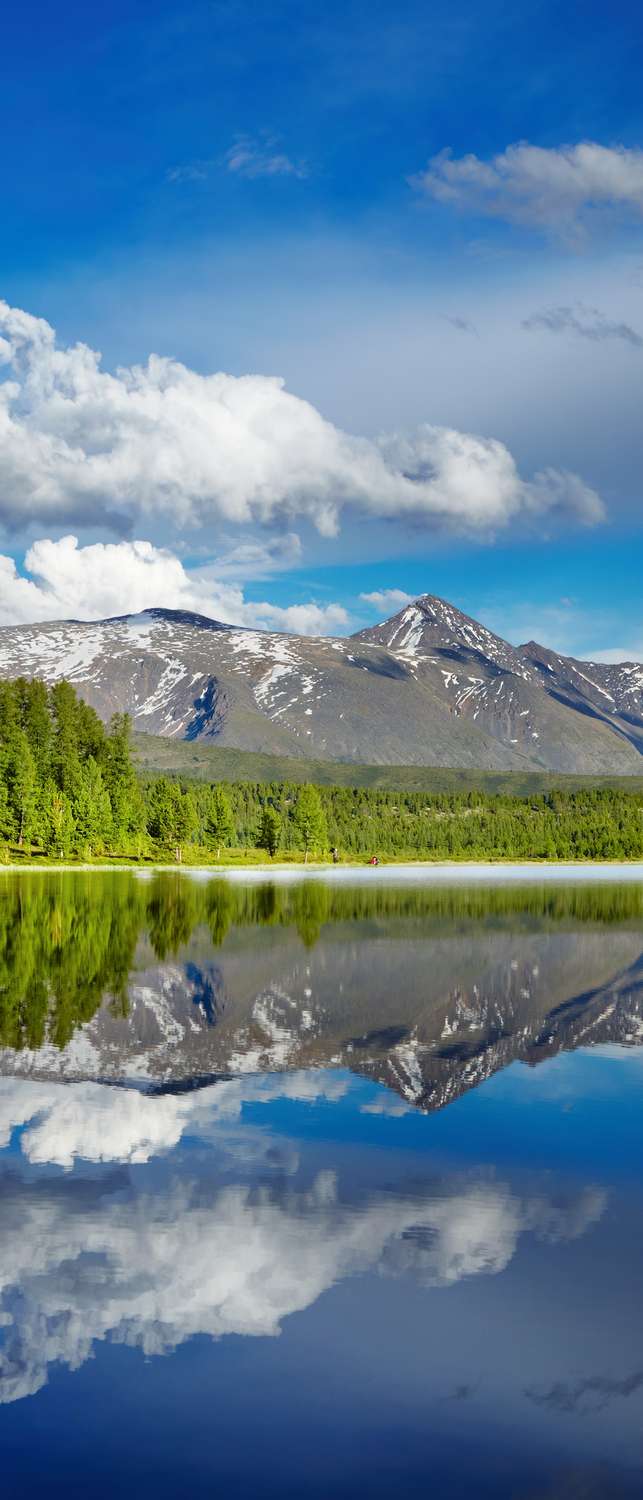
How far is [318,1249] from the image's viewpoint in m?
15.8

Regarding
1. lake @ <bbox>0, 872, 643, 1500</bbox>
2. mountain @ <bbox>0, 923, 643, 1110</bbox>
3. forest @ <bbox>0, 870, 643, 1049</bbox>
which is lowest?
forest @ <bbox>0, 870, 643, 1049</bbox>

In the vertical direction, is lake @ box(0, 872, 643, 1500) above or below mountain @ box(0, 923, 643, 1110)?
above

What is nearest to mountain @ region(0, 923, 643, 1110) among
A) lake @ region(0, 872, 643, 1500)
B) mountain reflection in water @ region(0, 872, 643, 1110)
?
mountain reflection in water @ region(0, 872, 643, 1110)

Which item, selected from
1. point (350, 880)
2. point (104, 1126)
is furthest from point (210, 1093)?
point (350, 880)

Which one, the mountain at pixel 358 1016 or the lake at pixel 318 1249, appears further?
the mountain at pixel 358 1016

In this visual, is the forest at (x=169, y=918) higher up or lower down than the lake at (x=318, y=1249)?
lower down

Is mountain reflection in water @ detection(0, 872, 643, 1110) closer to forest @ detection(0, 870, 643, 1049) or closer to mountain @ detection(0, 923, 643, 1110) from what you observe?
mountain @ detection(0, 923, 643, 1110)

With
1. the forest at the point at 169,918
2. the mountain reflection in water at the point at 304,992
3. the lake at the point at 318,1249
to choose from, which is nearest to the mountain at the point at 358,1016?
the mountain reflection in water at the point at 304,992

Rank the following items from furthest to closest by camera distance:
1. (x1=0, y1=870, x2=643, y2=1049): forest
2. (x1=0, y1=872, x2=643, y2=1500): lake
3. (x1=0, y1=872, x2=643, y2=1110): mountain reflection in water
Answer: (x1=0, y1=870, x2=643, y2=1049): forest < (x1=0, y1=872, x2=643, y2=1110): mountain reflection in water < (x1=0, y1=872, x2=643, y2=1500): lake

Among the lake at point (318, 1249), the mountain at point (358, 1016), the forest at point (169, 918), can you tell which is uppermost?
the lake at point (318, 1249)

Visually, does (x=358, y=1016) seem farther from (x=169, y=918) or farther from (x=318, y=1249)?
(x=169, y=918)

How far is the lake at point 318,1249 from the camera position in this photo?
431 inches

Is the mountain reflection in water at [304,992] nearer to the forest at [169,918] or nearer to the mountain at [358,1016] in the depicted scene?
the mountain at [358,1016]

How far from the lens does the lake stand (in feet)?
35.9
